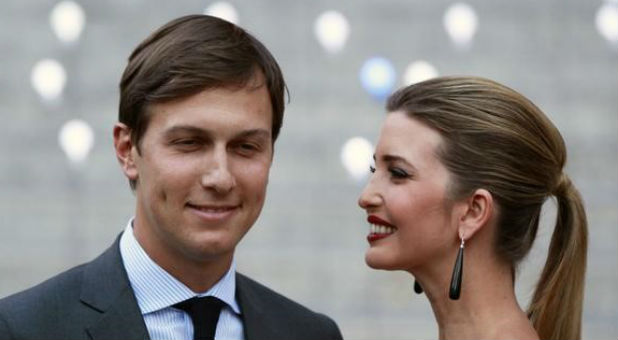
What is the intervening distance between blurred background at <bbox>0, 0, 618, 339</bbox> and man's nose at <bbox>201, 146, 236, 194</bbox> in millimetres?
3123

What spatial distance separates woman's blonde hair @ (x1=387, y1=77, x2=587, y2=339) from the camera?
271 centimetres

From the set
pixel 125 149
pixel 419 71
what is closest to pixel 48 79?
pixel 419 71

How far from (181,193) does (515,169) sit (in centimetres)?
74

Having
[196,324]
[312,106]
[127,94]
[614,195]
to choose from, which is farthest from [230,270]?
[614,195]

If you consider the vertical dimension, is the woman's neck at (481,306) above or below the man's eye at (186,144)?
below

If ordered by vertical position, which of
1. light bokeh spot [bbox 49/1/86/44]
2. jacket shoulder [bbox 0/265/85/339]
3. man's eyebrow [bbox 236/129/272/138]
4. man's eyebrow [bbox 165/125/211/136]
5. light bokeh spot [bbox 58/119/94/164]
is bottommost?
jacket shoulder [bbox 0/265/85/339]

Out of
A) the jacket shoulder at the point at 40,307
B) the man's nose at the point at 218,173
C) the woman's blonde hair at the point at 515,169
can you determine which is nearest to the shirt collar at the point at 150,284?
the jacket shoulder at the point at 40,307

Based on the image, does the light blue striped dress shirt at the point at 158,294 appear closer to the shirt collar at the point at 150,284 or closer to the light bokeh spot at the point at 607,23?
the shirt collar at the point at 150,284

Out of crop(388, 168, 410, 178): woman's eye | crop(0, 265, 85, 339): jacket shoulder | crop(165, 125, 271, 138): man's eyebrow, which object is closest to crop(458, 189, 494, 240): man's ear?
crop(388, 168, 410, 178): woman's eye

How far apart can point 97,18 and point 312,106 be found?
3.62 ft

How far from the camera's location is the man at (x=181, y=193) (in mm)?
2510

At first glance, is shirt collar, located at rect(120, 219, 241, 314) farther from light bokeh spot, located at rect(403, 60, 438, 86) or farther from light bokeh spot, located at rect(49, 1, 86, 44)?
light bokeh spot, located at rect(49, 1, 86, 44)

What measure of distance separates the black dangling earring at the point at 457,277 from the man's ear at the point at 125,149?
73 centimetres

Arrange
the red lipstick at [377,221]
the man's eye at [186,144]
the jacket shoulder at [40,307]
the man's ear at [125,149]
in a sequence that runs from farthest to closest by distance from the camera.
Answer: the red lipstick at [377,221] → the man's ear at [125,149] → the man's eye at [186,144] → the jacket shoulder at [40,307]
